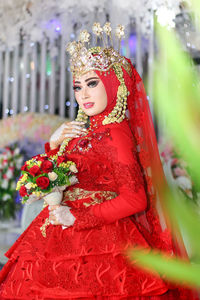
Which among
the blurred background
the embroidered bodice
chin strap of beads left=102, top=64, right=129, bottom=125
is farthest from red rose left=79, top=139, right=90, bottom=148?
the blurred background

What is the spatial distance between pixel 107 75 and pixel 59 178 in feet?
1.63

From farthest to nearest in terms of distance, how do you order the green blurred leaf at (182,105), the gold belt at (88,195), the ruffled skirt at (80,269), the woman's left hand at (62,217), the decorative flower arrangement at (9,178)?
the decorative flower arrangement at (9,178)
the gold belt at (88,195)
the woman's left hand at (62,217)
the ruffled skirt at (80,269)
the green blurred leaf at (182,105)

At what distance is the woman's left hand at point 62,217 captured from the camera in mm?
1111

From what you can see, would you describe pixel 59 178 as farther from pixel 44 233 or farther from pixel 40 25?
pixel 40 25

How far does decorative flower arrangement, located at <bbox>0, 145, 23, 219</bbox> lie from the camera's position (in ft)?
11.0

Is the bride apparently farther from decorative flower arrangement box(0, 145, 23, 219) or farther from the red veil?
decorative flower arrangement box(0, 145, 23, 219)

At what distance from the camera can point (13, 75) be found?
147 inches

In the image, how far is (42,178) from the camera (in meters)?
1.07

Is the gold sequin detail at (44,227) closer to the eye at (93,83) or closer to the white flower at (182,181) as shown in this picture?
the eye at (93,83)

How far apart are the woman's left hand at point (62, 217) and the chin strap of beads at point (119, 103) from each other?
0.40 metres

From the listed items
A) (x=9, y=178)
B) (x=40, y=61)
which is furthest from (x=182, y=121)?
(x=40, y=61)

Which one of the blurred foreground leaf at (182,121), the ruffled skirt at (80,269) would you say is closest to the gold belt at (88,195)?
the ruffled skirt at (80,269)

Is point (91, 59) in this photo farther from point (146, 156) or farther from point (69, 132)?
point (146, 156)

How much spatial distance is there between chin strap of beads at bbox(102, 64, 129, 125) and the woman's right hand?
0.12 metres
